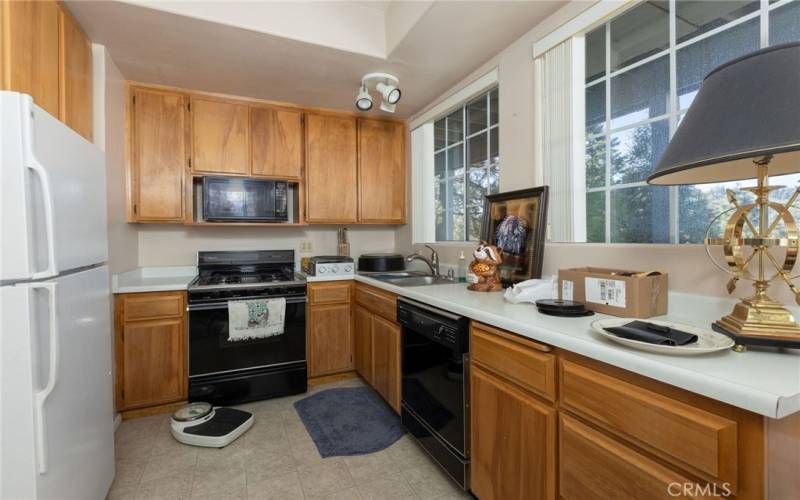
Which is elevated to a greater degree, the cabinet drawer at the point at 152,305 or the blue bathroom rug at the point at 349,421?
the cabinet drawer at the point at 152,305

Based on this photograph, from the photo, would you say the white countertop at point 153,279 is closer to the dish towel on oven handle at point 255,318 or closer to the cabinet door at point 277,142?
the dish towel on oven handle at point 255,318

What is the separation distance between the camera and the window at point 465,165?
2.48m

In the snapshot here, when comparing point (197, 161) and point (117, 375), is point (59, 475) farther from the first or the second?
point (197, 161)

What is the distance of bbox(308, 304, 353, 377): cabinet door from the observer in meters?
2.84

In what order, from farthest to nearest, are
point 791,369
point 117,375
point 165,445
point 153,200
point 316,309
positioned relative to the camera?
point 316,309
point 153,200
point 117,375
point 165,445
point 791,369

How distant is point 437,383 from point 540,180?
1.20 m

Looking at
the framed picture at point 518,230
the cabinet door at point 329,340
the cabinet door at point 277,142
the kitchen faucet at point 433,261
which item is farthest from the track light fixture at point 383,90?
the cabinet door at point 329,340

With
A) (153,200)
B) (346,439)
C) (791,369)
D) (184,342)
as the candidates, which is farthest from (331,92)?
(791,369)

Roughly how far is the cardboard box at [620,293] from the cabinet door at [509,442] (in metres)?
0.46

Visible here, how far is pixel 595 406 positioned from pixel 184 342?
2536 mm

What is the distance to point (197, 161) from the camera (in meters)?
2.79

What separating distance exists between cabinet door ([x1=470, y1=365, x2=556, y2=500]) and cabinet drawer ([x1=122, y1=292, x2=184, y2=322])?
6.84ft

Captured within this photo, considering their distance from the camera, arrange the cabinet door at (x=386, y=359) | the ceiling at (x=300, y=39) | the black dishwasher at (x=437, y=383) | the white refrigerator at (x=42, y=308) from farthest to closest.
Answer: the cabinet door at (x=386, y=359) → the ceiling at (x=300, y=39) → the black dishwasher at (x=437, y=383) → the white refrigerator at (x=42, y=308)

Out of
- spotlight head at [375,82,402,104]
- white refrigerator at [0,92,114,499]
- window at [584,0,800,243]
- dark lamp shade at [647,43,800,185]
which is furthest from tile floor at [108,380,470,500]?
spotlight head at [375,82,402,104]
